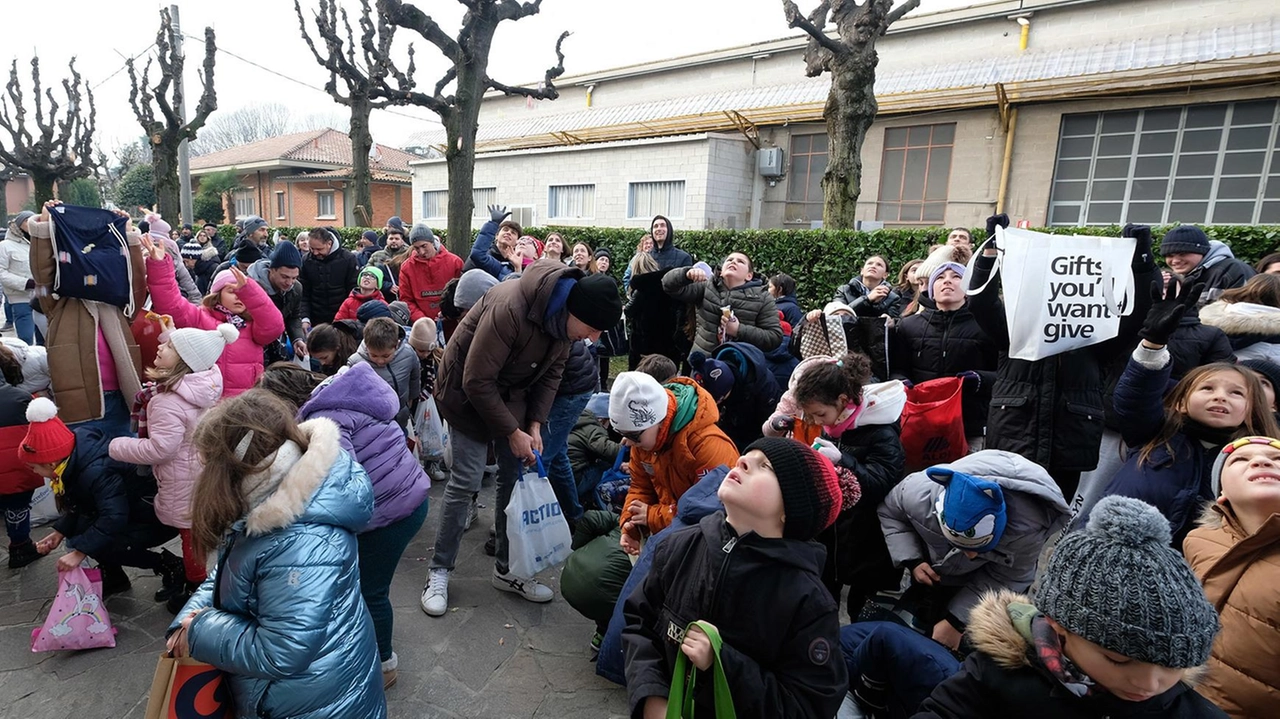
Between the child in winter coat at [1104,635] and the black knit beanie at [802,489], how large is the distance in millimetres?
449

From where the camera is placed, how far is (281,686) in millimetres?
1832

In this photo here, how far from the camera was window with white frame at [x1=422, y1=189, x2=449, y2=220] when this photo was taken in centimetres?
2325

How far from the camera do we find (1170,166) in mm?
13602

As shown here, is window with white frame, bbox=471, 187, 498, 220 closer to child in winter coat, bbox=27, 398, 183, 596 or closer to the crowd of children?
the crowd of children

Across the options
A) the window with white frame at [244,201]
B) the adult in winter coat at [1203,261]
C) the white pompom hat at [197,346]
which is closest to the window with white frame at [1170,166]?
the adult in winter coat at [1203,261]

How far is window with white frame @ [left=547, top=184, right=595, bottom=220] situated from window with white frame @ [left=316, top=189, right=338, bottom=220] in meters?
15.3

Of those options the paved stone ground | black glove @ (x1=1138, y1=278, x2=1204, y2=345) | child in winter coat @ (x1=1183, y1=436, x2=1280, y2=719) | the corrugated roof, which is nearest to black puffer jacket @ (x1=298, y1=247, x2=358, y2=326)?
the paved stone ground

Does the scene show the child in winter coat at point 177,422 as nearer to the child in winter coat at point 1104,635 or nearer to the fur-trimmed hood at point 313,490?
the fur-trimmed hood at point 313,490

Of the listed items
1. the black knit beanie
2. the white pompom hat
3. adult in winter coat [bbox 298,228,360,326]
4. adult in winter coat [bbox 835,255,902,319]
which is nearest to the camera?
the black knit beanie

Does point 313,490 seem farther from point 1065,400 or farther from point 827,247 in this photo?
point 827,247

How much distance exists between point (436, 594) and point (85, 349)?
96.3 inches

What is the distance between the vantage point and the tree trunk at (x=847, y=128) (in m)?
9.48

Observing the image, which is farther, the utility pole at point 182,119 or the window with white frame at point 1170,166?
the utility pole at point 182,119

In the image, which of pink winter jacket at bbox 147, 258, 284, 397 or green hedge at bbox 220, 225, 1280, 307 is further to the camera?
green hedge at bbox 220, 225, 1280, 307
